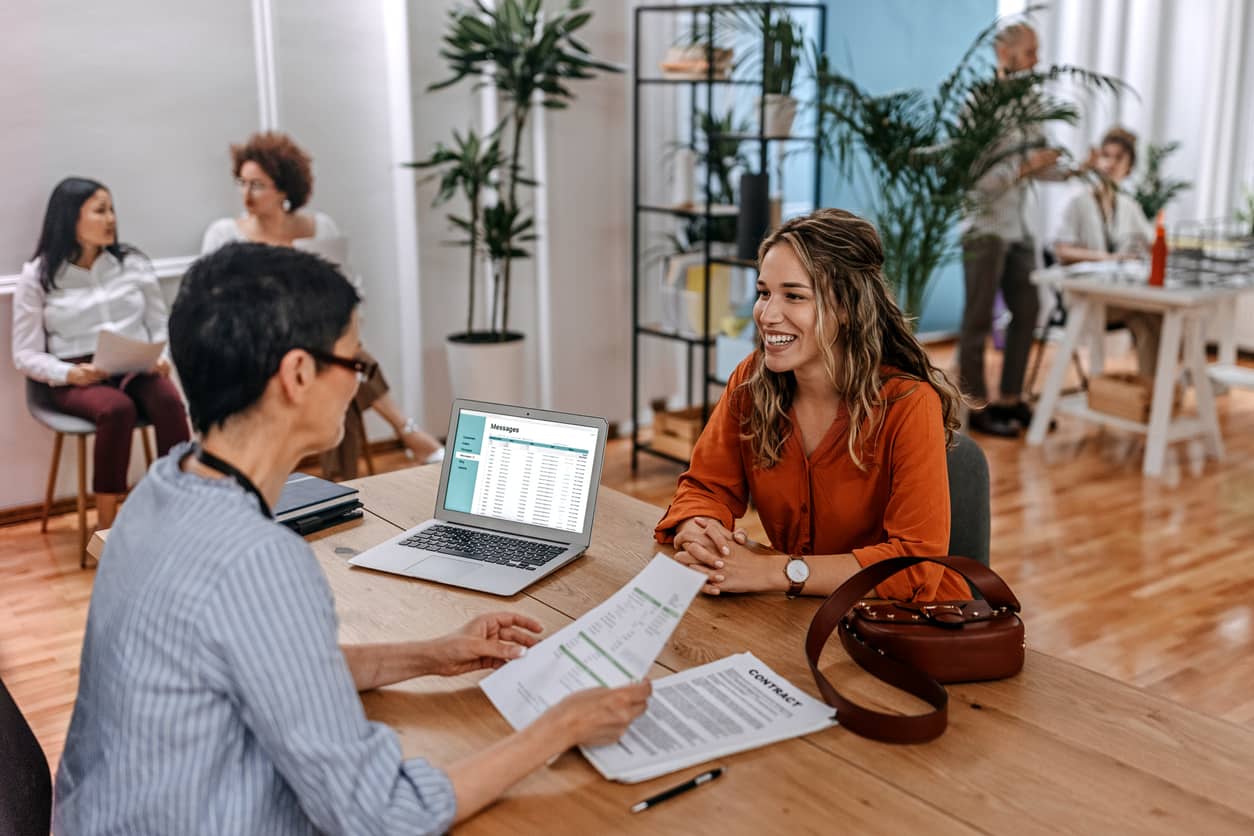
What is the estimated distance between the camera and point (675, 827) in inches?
53.6

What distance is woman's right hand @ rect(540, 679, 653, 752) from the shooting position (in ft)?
4.77

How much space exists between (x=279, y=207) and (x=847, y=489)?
9.76 ft

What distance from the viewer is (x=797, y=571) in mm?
1991

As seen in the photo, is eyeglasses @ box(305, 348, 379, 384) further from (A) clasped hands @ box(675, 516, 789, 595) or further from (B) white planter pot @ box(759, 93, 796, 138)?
(B) white planter pot @ box(759, 93, 796, 138)

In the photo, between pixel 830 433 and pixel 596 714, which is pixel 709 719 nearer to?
pixel 596 714

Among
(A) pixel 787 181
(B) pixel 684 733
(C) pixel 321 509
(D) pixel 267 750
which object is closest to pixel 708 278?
(A) pixel 787 181

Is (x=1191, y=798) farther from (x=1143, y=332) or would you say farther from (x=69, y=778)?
(x=1143, y=332)

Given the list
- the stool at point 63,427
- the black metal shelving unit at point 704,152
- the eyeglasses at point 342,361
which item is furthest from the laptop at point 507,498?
the black metal shelving unit at point 704,152

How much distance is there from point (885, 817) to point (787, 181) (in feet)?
18.9

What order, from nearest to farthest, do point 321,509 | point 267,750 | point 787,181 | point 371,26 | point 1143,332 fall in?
point 267,750, point 321,509, point 371,26, point 1143,332, point 787,181

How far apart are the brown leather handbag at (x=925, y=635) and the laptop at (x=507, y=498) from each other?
1.80 ft

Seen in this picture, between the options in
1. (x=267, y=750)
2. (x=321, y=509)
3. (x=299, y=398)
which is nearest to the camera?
(x=267, y=750)

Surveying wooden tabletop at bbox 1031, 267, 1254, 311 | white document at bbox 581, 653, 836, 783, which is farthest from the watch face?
wooden tabletop at bbox 1031, 267, 1254, 311

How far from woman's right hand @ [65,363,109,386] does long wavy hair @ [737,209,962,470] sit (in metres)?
2.81
